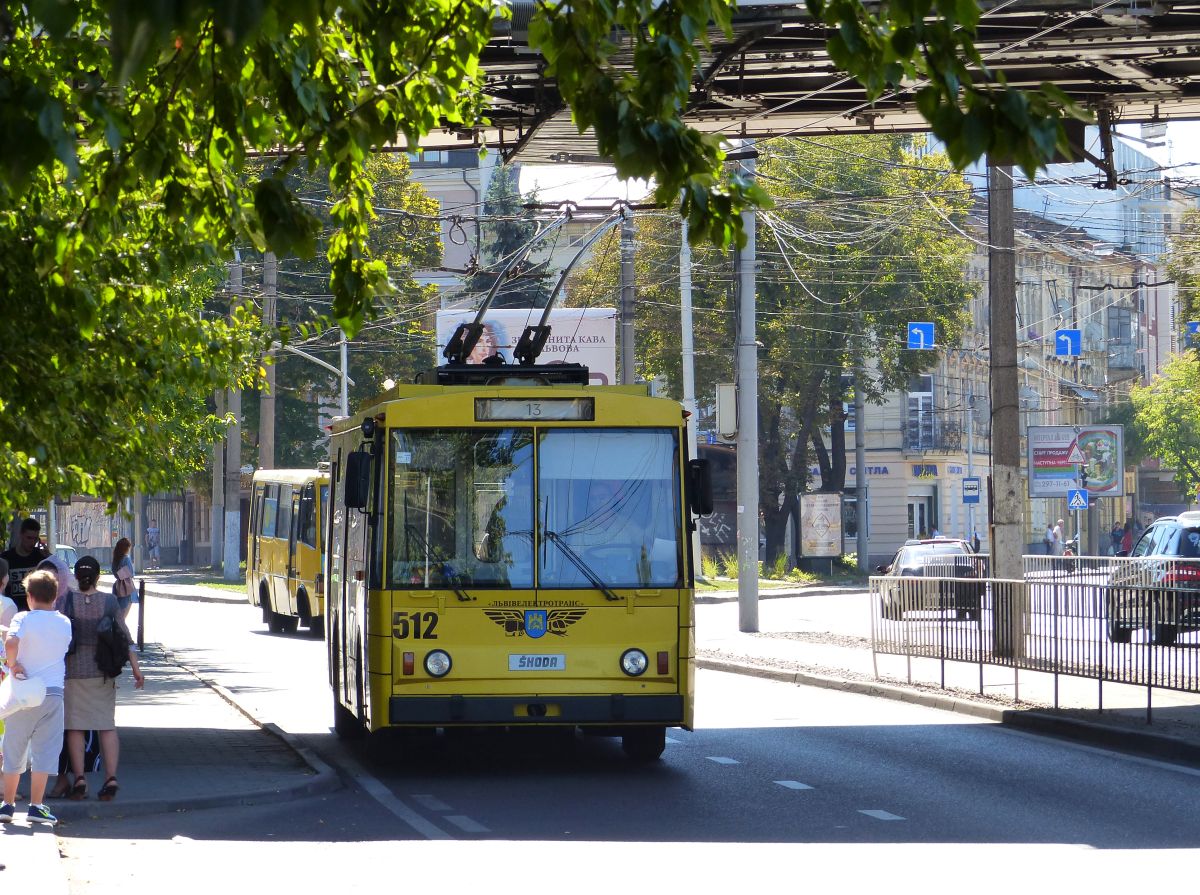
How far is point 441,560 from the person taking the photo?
13172 mm

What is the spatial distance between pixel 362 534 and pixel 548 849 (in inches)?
176

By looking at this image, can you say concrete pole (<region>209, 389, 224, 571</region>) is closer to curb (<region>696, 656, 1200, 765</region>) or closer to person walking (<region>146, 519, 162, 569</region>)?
person walking (<region>146, 519, 162, 569</region>)

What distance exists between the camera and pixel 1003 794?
12.1 m

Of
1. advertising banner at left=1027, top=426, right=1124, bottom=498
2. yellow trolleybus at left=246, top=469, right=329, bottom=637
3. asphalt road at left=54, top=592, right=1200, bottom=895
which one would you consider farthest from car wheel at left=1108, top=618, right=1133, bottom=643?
advertising banner at left=1027, top=426, right=1124, bottom=498

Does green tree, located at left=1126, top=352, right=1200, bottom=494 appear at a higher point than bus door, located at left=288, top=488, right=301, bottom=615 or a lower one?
higher

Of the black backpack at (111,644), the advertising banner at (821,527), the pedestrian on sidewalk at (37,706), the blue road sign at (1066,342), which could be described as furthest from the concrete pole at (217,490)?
the pedestrian on sidewalk at (37,706)

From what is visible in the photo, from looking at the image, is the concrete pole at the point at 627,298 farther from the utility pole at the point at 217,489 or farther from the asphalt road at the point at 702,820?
the asphalt road at the point at 702,820

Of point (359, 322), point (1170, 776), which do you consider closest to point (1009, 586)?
point (1170, 776)

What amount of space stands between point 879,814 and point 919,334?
4121 centimetres

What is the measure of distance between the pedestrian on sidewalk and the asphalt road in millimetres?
401

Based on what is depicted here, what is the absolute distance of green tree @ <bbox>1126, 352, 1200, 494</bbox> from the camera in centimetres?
8562

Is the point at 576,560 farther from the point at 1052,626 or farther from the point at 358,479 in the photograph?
the point at 1052,626

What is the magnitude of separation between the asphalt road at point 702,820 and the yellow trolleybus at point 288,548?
569 inches

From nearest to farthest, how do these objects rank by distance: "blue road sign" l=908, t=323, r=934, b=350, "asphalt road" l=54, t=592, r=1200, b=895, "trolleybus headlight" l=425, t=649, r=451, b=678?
1. "asphalt road" l=54, t=592, r=1200, b=895
2. "trolleybus headlight" l=425, t=649, r=451, b=678
3. "blue road sign" l=908, t=323, r=934, b=350
